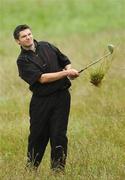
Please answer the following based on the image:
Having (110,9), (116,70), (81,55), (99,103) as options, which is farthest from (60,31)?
(99,103)

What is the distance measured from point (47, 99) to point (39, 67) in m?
0.39

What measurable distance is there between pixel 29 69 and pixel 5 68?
28.8 ft

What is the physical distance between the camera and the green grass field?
8547mm

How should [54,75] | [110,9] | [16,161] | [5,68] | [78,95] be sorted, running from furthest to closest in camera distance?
[110,9]
[5,68]
[78,95]
[16,161]
[54,75]

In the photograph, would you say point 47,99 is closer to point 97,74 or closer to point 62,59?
point 62,59

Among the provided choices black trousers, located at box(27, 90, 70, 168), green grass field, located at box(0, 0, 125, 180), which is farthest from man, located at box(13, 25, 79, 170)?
green grass field, located at box(0, 0, 125, 180)

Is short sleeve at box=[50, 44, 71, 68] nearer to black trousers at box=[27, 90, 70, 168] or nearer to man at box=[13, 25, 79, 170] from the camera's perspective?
man at box=[13, 25, 79, 170]

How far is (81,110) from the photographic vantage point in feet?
39.9

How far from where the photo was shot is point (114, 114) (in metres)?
11.4

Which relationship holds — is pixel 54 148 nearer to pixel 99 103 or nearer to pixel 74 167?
pixel 74 167

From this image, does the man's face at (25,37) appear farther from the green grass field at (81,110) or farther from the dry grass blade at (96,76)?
the green grass field at (81,110)

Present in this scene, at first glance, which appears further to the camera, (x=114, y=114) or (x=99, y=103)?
(x=99, y=103)

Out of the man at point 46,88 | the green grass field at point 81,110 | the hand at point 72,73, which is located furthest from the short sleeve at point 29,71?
the green grass field at point 81,110

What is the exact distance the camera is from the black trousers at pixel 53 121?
8508mm
